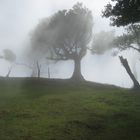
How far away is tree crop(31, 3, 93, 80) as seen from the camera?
75.2 m

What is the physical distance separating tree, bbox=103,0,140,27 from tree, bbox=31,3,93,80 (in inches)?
1588

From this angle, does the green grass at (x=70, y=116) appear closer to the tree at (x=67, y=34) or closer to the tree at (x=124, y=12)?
the tree at (x=124, y=12)

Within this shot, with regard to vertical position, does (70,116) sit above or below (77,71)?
below

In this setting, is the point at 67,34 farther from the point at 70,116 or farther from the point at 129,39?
the point at 70,116

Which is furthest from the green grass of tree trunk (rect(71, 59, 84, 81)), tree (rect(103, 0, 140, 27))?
tree trunk (rect(71, 59, 84, 81))

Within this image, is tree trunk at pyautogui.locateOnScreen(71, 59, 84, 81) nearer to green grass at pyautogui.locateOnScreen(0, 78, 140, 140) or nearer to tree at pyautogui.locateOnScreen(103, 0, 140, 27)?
green grass at pyautogui.locateOnScreen(0, 78, 140, 140)

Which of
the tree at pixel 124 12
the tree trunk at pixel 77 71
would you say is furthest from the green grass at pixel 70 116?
the tree trunk at pixel 77 71

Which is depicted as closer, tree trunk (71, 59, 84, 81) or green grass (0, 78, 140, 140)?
green grass (0, 78, 140, 140)

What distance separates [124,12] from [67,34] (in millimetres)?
46066

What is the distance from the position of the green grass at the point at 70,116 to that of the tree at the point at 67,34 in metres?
31.3

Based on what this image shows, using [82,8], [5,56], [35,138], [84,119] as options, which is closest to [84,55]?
[82,8]

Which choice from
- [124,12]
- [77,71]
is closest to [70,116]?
[124,12]

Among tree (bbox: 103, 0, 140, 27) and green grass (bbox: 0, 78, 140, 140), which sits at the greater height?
tree (bbox: 103, 0, 140, 27)

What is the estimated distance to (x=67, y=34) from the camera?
7588 centimetres
